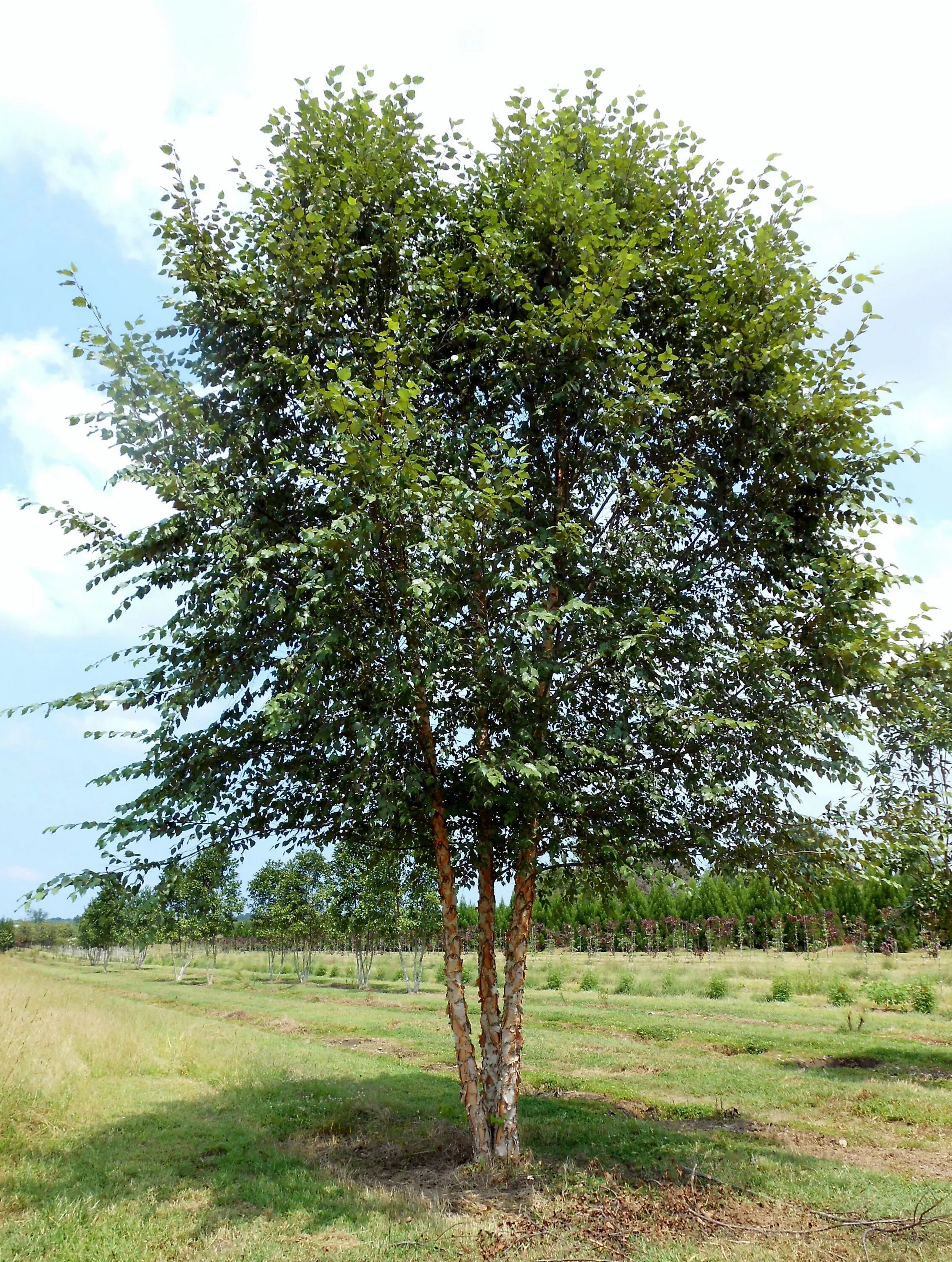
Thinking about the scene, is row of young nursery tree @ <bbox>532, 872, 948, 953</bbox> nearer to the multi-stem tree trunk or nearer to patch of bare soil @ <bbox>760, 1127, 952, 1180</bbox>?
patch of bare soil @ <bbox>760, 1127, 952, 1180</bbox>

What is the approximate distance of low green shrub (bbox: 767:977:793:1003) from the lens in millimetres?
31500

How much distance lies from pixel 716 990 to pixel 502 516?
30210 mm

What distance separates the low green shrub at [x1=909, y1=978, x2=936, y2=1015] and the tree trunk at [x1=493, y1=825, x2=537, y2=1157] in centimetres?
2416

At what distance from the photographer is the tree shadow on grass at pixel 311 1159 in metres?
8.71

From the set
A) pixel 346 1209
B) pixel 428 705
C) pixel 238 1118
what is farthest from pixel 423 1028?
pixel 428 705

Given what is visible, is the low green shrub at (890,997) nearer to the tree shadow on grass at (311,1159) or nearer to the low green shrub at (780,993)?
the low green shrub at (780,993)

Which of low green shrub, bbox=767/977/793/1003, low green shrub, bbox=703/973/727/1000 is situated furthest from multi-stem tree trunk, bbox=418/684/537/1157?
low green shrub, bbox=703/973/727/1000

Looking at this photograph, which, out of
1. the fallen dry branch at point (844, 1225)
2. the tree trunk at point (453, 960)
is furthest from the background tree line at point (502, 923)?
the fallen dry branch at point (844, 1225)

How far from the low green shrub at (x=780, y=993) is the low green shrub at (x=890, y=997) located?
2991 mm

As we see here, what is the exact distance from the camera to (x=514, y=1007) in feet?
33.8

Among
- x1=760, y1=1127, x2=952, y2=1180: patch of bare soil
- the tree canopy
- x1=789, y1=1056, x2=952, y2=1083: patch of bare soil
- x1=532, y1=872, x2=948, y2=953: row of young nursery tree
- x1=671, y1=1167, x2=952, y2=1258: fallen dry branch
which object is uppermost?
the tree canopy

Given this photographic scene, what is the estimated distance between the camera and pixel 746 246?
35.1ft

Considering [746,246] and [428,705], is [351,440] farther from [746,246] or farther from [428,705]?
[746,246]

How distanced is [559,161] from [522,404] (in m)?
3.09
